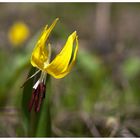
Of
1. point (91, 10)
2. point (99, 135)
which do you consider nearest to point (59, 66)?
point (99, 135)

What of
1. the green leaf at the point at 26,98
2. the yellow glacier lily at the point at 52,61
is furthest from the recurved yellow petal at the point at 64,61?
the green leaf at the point at 26,98

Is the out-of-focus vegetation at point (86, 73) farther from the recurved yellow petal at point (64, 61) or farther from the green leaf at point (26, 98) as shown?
the recurved yellow petal at point (64, 61)

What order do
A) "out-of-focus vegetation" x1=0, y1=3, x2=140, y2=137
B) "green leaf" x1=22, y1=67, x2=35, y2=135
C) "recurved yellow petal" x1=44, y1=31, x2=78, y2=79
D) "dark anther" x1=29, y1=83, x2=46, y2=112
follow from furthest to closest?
"out-of-focus vegetation" x1=0, y1=3, x2=140, y2=137 < "green leaf" x1=22, y1=67, x2=35, y2=135 < "dark anther" x1=29, y1=83, x2=46, y2=112 < "recurved yellow petal" x1=44, y1=31, x2=78, y2=79

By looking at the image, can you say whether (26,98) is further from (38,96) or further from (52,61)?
(52,61)

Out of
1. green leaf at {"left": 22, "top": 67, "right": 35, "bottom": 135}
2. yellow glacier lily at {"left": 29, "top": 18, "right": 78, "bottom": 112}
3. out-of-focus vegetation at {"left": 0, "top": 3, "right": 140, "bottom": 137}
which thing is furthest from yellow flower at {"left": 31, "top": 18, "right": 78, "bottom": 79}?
out-of-focus vegetation at {"left": 0, "top": 3, "right": 140, "bottom": 137}

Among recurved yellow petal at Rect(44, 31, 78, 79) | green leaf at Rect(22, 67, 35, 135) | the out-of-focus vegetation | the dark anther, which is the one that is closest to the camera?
recurved yellow petal at Rect(44, 31, 78, 79)

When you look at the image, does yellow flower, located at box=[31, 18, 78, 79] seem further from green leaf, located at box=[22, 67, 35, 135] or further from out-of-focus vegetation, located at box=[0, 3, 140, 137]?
out-of-focus vegetation, located at box=[0, 3, 140, 137]
